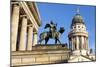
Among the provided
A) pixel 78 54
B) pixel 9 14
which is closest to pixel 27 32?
pixel 9 14

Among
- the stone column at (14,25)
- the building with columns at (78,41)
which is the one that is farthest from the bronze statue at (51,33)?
the stone column at (14,25)

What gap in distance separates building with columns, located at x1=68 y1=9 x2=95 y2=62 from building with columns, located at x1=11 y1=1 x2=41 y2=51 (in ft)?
1.58

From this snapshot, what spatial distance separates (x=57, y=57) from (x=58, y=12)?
1.80ft

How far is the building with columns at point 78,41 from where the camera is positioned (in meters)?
2.62

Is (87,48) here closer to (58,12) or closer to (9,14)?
(58,12)

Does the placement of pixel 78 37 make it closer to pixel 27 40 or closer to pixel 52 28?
pixel 52 28

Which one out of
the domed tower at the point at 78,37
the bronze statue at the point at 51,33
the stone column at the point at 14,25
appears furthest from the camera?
the domed tower at the point at 78,37

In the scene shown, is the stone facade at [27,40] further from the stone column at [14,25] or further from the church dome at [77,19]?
the church dome at [77,19]

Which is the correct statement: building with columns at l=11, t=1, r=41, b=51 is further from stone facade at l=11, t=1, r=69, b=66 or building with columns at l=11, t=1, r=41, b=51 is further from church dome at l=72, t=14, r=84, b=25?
Answer: church dome at l=72, t=14, r=84, b=25

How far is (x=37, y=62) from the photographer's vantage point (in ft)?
7.89

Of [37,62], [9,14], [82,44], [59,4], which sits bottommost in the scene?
[37,62]

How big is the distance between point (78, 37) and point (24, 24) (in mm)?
749

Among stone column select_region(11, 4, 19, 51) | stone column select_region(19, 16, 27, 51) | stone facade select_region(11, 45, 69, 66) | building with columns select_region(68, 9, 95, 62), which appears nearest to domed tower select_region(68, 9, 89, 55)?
building with columns select_region(68, 9, 95, 62)

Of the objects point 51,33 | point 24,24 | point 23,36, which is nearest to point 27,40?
point 23,36
